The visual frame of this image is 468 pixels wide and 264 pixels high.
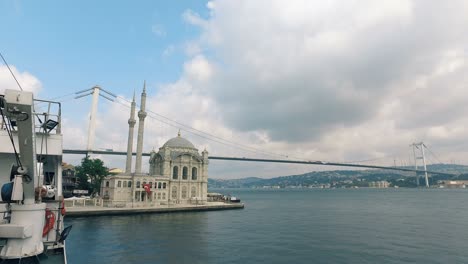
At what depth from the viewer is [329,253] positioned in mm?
29422

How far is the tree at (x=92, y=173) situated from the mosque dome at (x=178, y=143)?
1792cm

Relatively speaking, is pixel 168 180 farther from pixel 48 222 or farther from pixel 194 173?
pixel 48 222

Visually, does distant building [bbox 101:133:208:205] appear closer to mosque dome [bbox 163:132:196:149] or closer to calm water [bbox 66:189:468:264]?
mosque dome [bbox 163:132:196:149]

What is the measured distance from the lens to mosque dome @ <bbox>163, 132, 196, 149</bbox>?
8356 cm

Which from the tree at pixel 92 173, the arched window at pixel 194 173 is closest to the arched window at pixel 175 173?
the arched window at pixel 194 173

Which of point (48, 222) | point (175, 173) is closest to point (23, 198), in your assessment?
point (48, 222)

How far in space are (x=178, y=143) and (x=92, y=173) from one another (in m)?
24.1

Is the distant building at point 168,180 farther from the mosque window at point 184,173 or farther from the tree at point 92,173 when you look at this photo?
the tree at point 92,173

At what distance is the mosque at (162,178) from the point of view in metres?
66.7

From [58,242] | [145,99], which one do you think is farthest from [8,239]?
[145,99]

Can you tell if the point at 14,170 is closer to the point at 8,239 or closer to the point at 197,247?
the point at 8,239

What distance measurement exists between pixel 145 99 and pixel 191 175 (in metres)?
24.6

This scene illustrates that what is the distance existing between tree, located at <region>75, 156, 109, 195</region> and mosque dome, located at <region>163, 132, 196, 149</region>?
705 inches

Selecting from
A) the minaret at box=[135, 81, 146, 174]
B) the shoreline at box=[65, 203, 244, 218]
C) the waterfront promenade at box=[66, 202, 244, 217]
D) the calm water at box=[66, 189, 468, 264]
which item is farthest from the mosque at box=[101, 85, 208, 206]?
the calm water at box=[66, 189, 468, 264]
